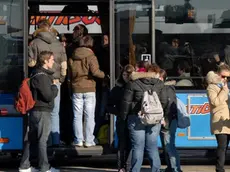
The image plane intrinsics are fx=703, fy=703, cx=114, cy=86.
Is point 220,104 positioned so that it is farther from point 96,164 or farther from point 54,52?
point 96,164

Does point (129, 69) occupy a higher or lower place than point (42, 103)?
higher

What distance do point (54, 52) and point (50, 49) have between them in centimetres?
7

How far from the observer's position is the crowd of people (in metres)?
8.68

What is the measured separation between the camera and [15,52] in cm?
983

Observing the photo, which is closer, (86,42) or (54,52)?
(54,52)

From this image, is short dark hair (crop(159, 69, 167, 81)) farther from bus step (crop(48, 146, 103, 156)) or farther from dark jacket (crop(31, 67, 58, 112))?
bus step (crop(48, 146, 103, 156))

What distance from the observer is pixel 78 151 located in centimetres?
992

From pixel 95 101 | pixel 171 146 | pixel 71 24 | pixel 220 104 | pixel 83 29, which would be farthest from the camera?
pixel 71 24

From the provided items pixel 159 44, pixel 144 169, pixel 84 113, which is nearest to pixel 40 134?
pixel 84 113

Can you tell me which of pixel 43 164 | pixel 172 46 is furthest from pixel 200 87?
pixel 43 164

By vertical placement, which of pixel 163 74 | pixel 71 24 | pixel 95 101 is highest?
pixel 71 24

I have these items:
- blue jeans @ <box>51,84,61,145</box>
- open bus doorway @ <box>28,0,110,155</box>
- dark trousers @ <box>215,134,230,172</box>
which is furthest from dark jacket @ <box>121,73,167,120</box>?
open bus doorway @ <box>28,0,110,155</box>

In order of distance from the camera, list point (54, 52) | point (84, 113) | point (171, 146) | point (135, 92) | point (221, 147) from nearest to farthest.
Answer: point (135, 92) < point (221, 147) < point (171, 146) < point (54, 52) < point (84, 113)

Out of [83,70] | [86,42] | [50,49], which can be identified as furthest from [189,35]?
[50,49]
